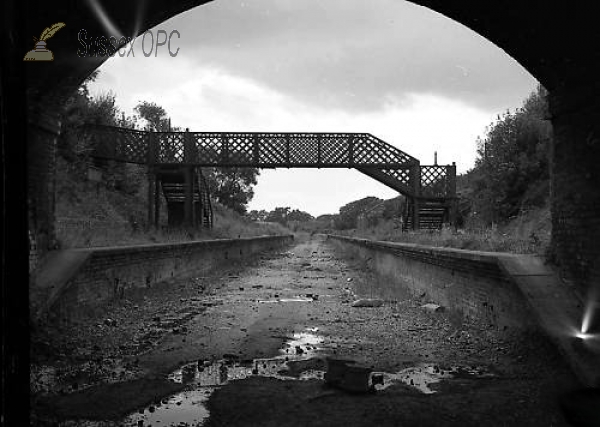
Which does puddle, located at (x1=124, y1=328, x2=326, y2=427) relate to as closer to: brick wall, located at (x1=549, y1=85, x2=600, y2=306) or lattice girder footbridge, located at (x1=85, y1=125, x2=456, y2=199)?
brick wall, located at (x1=549, y1=85, x2=600, y2=306)

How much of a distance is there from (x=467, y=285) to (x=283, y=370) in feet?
11.4

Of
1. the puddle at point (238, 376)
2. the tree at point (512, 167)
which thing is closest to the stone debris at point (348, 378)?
the puddle at point (238, 376)

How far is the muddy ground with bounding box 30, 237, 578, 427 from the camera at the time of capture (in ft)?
12.2

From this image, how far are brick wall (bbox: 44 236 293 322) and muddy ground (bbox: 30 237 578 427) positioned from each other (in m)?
0.33

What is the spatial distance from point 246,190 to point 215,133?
28.4 m

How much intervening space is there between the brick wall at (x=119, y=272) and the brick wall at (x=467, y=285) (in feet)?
16.8

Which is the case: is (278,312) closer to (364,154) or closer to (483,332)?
(483,332)

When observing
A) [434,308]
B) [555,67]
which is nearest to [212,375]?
[434,308]

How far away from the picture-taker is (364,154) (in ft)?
68.1

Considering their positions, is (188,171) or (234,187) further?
(234,187)

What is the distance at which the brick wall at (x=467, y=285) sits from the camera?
586 cm

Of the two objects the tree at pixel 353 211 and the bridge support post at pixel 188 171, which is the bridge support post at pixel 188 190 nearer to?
the bridge support post at pixel 188 171

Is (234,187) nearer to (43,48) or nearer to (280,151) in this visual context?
(280,151)

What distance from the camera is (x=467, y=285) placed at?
733 centimetres
